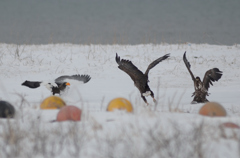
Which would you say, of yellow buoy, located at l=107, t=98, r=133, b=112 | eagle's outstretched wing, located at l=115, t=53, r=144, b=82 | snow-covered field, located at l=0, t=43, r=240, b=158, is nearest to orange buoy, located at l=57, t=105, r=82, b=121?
snow-covered field, located at l=0, t=43, r=240, b=158

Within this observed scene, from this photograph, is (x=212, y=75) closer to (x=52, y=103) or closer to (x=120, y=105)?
(x=120, y=105)

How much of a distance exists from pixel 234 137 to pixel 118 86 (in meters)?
8.29

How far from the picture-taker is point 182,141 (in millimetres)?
3322

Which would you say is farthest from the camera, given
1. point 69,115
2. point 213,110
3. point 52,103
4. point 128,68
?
point 128,68

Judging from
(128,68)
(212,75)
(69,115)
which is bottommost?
(69,115)

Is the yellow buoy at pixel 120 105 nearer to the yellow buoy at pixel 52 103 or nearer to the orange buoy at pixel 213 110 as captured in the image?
the yellow buoy at pixel 52 103

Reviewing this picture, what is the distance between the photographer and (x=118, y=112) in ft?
15.3

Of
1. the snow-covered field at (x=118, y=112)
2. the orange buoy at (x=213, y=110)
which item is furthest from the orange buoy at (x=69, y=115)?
the orange buoy at (x=213, y=110)

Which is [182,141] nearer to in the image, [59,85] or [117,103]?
[117,103]

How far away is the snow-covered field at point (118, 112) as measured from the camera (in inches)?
127

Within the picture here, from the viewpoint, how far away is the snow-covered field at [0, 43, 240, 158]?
3234 millimetres

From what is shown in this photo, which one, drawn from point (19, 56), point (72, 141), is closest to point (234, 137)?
point (72, 141)

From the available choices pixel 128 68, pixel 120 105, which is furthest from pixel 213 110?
pixel 128 68

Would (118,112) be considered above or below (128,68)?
below
